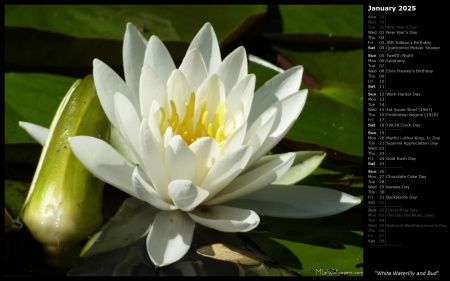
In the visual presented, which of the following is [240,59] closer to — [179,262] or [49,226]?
[179,262]

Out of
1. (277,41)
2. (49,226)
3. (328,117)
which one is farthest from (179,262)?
(277,41)

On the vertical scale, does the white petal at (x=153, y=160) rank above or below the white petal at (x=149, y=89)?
below

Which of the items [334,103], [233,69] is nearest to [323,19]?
[334,103]

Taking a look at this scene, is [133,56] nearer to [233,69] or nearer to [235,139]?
[233,69]

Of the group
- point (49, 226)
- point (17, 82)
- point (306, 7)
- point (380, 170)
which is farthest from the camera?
point (306, 7)

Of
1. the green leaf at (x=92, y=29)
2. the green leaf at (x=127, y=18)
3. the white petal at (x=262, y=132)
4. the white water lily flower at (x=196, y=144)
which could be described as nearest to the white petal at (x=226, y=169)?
the white water lily flower at (x=196, y=144)

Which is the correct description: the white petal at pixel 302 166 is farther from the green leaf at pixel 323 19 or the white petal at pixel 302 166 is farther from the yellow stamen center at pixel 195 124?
the green leaf at pixel 323 19
